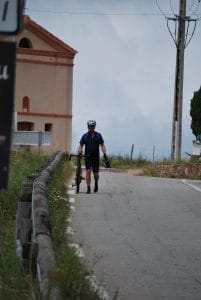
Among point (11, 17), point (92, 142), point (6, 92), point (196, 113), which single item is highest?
point (196, 113)

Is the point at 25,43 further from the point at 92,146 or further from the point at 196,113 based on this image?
the point at 92,146

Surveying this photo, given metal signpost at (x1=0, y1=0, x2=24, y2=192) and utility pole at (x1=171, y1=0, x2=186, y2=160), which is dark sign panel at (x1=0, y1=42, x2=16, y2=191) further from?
utility pole at (x1=171, y1=0, x2=186, y2=160)

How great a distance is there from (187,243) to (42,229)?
529 centimetres

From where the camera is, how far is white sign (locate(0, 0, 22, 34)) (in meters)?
5.02

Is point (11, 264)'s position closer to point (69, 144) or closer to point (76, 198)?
point (76, 198)

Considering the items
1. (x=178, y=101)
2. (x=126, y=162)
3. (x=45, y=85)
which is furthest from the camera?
(x=45, y=85)

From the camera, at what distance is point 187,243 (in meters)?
12.8

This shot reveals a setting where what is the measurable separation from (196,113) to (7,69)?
45.4 m

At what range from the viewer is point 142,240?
512 inches

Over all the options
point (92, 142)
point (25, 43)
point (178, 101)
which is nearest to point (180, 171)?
point (178, 101)

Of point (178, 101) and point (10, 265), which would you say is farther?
point (178, 101)

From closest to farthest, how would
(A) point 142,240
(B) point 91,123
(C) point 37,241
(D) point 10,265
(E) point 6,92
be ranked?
(E) point 6,92 < (C) point 37,241 < (D) point 10,265 < (A) point 142,240 < (B) point 91,123

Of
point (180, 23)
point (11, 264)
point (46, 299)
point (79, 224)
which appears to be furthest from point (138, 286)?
point (180, 23)

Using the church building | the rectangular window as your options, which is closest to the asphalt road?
the church building
